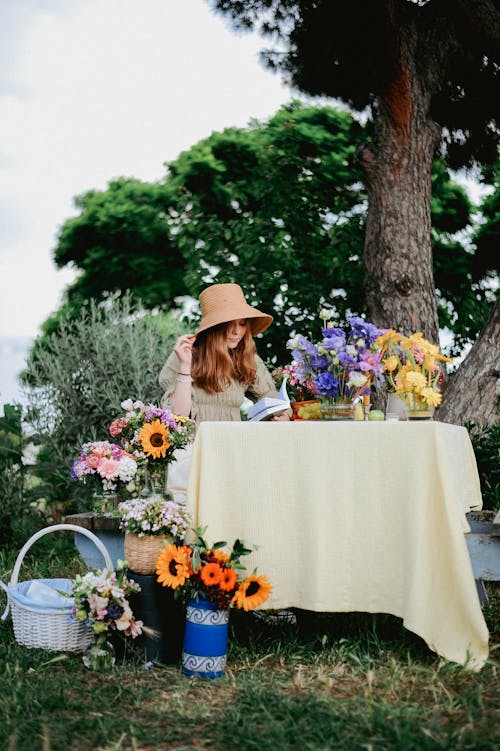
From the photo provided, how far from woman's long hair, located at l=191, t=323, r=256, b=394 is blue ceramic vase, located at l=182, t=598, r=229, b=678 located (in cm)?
152

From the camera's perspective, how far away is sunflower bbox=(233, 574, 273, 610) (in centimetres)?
296

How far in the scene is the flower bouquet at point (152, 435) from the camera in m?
3.59

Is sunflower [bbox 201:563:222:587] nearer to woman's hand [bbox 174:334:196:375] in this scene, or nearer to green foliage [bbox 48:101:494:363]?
woman's hand [bbox 174:334:196:375]

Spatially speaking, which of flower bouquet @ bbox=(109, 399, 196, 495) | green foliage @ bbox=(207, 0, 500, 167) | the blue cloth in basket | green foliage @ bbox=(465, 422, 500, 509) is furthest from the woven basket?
green foliage @ bbox=(207, 0, 500, 167)

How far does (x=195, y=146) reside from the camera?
1029cm

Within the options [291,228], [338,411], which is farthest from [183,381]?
[291,228]

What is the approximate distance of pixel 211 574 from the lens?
9.61 ft

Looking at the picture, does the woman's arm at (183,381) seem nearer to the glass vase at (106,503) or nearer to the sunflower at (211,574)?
the glass vase at (106,503)

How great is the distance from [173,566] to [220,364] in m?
1.50

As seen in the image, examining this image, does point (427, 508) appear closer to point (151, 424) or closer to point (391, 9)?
point (151, 424)

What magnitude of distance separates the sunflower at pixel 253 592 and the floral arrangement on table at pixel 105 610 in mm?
440

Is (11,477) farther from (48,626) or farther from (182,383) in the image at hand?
(48,626)

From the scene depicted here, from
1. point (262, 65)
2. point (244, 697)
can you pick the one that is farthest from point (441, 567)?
point (262, 65)

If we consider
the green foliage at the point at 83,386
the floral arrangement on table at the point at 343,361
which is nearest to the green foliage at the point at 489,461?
the floral arrangement on table at the point at 343,361
